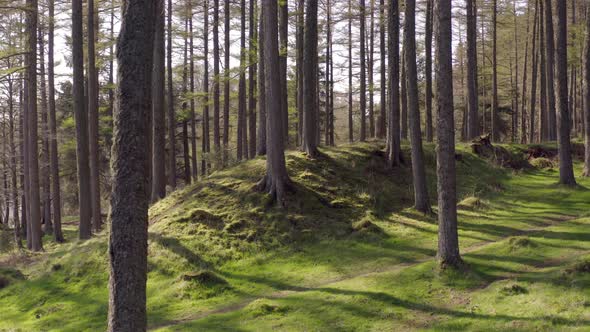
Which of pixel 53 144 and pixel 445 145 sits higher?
pixel 53 144

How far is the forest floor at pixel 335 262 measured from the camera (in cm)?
890

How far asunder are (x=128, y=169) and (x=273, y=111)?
934 centimetres

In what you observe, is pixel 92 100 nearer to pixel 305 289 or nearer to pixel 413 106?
pixel 413 106

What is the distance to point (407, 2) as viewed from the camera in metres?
14.9

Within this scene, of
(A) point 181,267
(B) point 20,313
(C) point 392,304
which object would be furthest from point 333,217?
(B) point 20,313

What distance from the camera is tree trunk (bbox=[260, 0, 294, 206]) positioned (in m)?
14.7

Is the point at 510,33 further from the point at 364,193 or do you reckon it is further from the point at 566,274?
the point at 566,274

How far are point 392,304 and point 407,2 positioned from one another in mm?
9597

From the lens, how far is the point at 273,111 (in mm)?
14930

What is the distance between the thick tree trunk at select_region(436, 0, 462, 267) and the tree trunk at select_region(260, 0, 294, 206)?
5.57 meters

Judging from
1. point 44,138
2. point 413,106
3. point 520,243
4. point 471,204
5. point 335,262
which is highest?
point 413,106

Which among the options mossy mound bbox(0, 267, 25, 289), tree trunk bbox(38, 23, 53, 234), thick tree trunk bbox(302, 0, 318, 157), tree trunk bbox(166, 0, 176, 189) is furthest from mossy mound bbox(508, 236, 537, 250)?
tree trunk bbox(38, 23, 53, 234)

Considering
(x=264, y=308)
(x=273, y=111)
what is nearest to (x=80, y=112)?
(x=273, y=111)

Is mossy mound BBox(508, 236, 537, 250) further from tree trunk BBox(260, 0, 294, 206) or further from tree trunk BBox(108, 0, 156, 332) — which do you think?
tree trunk BBox(108, 0, 156, 332)
